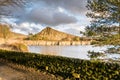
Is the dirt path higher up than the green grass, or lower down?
lower down

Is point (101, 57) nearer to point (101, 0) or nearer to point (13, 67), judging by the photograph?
point (101, 0)

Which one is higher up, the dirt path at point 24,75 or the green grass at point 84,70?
the green grass at point 84,70

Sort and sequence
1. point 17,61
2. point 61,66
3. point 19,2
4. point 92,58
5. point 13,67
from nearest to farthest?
1. point 61,66
2. point 92,58
3. point 13,67
4. point 17,61
5. point 19,2

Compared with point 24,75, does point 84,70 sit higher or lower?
higher

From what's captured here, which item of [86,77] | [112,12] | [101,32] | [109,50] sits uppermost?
[112,12]

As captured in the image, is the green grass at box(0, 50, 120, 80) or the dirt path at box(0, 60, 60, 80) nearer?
the green grass at box(0, 50, 120, 80)

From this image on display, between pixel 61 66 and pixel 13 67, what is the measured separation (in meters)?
4.33

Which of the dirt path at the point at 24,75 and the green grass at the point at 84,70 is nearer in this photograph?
the green grass at the point at 84,70

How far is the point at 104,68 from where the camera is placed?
13828mm

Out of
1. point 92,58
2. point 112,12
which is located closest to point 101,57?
point 92,58

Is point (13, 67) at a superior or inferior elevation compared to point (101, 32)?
inferior

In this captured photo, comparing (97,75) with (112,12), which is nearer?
(97,75)

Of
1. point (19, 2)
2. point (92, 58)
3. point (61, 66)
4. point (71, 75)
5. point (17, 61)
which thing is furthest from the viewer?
point (19, 2)

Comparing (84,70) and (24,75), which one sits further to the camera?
(24,75)
